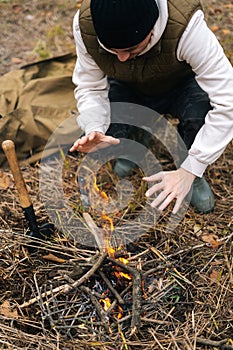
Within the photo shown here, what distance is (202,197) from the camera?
2115mm

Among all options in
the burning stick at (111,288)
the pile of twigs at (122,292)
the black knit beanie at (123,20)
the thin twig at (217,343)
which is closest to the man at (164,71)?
the black knit beanie at (123,20)

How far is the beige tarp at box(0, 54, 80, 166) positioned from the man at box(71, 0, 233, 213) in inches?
20.0

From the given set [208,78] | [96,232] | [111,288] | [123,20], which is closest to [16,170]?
[96,232]

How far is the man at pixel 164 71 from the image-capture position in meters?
1.55

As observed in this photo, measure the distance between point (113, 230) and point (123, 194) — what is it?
0.32m

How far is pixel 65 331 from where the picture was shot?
1591mm

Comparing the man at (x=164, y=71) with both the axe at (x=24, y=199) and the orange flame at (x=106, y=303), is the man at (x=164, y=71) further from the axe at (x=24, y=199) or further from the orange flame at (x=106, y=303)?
the orange flame at (x=106, y=303)

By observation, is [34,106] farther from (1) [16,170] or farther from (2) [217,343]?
(2) [217,343]

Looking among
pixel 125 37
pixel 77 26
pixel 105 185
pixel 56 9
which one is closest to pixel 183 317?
pixel 105 185

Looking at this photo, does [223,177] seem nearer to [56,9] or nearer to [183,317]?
[183,317]

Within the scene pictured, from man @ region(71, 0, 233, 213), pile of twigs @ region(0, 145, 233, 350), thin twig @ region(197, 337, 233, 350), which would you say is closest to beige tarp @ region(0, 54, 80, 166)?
man @ region(71, 0, 233, 213)

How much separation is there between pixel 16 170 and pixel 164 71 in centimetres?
76

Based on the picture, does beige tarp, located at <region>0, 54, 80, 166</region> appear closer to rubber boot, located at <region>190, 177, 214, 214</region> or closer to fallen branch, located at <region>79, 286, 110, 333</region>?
rubber boot, located at <region>190, 177, 214, 214</region>

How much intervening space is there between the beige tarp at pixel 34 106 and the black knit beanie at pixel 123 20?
996 millimetres
